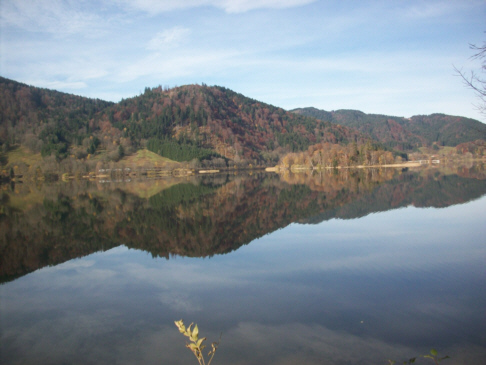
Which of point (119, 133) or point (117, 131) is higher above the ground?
point (117, 131)

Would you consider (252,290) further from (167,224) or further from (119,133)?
(119,133)

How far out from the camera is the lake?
693 centimetres

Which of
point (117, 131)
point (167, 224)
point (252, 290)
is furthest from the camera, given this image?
point (117, 131)

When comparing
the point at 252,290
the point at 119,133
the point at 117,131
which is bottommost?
the point at 252,290

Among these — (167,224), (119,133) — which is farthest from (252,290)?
(119,133)

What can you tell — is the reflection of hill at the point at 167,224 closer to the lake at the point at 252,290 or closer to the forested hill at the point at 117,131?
the lake at the point at 252,290

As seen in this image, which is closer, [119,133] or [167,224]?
[167,224]

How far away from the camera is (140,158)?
135875mm

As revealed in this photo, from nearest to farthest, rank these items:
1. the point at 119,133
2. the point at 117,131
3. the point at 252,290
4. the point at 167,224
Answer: the point at 252,290 → the point at 167,224 → the point at 119,133 → the point at 117,131

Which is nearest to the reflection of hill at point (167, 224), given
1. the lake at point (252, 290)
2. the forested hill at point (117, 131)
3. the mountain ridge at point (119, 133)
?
the lake at point (252, 290)

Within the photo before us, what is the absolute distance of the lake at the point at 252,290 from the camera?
693 centimetres

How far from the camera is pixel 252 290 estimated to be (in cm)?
1002

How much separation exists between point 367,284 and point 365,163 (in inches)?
4134

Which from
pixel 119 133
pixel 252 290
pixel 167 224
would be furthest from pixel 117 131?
pixel 252 290
